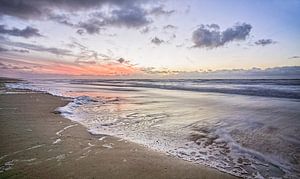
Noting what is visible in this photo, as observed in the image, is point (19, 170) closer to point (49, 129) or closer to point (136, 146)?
point (136, 146)

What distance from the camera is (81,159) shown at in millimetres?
5348

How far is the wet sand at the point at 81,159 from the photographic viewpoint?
15.2 ft

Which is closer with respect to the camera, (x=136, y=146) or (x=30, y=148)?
(x=30, y=148)

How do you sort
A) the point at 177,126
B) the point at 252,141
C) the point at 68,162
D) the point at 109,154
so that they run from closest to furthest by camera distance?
1. the point at 68,162
2. the point at 109,154
3. the point at 252,141
4. the point at 177,126

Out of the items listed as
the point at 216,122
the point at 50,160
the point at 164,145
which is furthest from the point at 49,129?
the point at 216,122

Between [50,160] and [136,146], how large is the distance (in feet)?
7.49

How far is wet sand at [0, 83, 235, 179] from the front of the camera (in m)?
4.62

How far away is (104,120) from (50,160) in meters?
5.09

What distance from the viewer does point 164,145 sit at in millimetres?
6680

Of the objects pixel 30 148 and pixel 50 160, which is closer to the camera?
pixel 50 160

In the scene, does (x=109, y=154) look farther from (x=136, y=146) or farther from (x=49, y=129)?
(x=49, y=129)

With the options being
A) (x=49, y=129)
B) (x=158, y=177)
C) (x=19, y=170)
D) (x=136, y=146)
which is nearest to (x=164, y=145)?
(x=136, y=146)

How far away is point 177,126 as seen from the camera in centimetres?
909

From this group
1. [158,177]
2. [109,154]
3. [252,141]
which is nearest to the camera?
[158,177]
